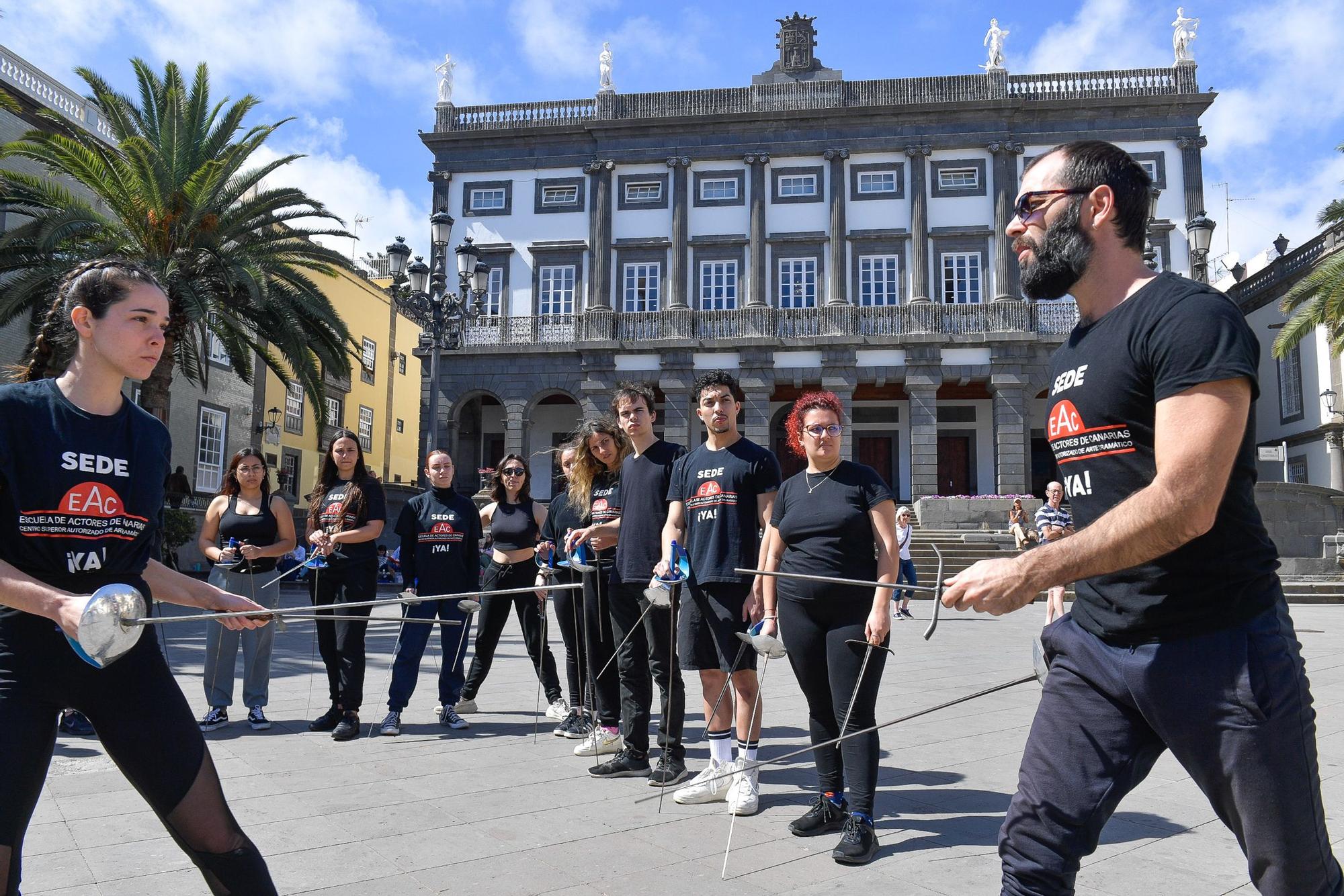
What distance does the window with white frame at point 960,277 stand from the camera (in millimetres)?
31234

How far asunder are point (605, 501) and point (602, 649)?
0.97 meters

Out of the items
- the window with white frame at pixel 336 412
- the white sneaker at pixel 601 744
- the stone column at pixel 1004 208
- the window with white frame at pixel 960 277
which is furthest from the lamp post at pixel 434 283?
the window with white frame at pixel 336 412

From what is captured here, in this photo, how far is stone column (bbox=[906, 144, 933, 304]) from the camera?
31062 mm

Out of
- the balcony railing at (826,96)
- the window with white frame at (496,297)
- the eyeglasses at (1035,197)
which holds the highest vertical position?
the balcony railing at (826,96)

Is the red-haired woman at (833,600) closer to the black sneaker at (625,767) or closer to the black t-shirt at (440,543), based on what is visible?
the black sneaker at (625,767)

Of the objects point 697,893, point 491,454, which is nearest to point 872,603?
point 697,893

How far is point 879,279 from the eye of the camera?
31672mm

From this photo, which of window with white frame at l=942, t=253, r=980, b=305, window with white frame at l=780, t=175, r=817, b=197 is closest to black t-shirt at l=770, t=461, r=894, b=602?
window with white frame at l=942, t=253, r=980, b=305

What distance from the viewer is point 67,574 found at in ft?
8.49

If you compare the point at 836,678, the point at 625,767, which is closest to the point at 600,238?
the point at 625,767

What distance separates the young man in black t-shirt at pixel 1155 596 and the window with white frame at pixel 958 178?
3105cm

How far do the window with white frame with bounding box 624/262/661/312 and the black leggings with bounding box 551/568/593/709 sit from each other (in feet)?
85.1

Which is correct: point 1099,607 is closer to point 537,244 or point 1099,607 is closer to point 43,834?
point 43,834

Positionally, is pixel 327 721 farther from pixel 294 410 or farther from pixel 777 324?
pixel 294 410
